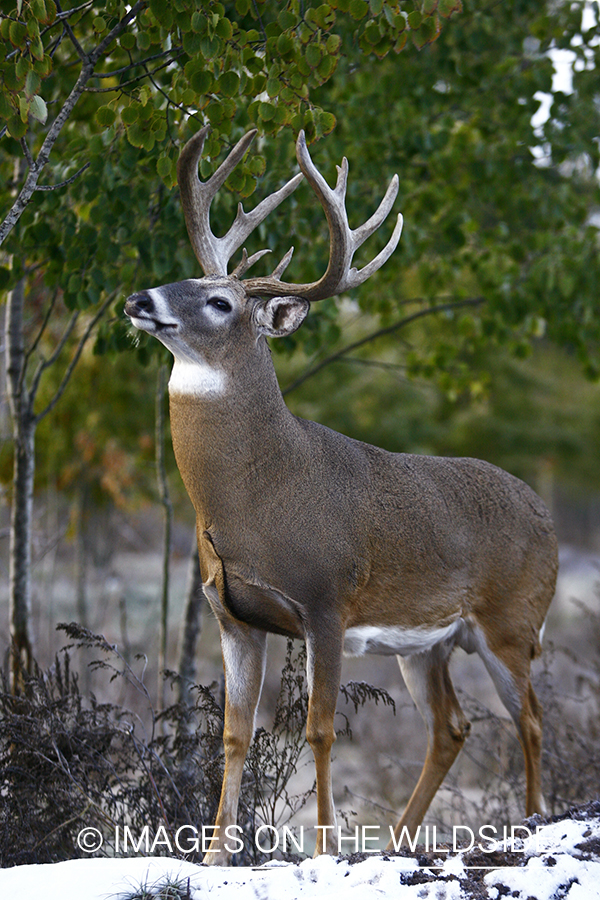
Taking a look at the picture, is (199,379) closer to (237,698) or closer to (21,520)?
(237,698)

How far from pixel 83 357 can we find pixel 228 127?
6.67m

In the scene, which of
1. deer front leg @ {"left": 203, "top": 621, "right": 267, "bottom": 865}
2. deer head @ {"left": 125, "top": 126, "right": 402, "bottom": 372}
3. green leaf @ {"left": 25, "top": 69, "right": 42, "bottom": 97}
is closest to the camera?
green leaf @ {"left": 25, "top": 69, "right": 42, "bottom": 97}

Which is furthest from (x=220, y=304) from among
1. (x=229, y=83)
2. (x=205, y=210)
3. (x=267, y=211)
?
(x=229, y=83)

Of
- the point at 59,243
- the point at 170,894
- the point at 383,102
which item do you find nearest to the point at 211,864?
the point at 170,894

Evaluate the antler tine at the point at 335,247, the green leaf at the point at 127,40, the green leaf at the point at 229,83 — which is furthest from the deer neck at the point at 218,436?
the green leaf at the point at 127,40

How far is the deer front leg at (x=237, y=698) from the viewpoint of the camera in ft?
12.2

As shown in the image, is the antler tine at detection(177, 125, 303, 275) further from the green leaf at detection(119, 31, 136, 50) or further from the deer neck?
the deer neck

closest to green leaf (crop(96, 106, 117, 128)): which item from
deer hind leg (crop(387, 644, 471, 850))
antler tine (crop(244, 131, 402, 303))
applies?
antler tine (crop(244, 131, 402, 303))

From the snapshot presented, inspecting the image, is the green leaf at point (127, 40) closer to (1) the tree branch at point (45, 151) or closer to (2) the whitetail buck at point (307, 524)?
(1) the tree branch at point (45, 151)

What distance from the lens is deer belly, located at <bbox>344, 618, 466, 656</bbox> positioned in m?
3.87

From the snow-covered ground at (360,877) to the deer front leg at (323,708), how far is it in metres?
0.15

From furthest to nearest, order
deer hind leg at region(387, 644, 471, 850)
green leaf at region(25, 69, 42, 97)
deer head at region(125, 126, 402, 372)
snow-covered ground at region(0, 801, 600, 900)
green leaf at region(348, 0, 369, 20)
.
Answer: deer hind leg at region(387, 644, 471, 850), green leaf at region(348, 0, 369, 20), deer head at region(125, 126, 402, 372), green leaf at region(25, 69, 42, 97), snow-covered ground at region(0, 801, 600, 900)

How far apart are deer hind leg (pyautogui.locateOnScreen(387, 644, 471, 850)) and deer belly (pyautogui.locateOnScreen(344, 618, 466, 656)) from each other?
427mm

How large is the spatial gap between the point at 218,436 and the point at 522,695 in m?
→ 2.06
